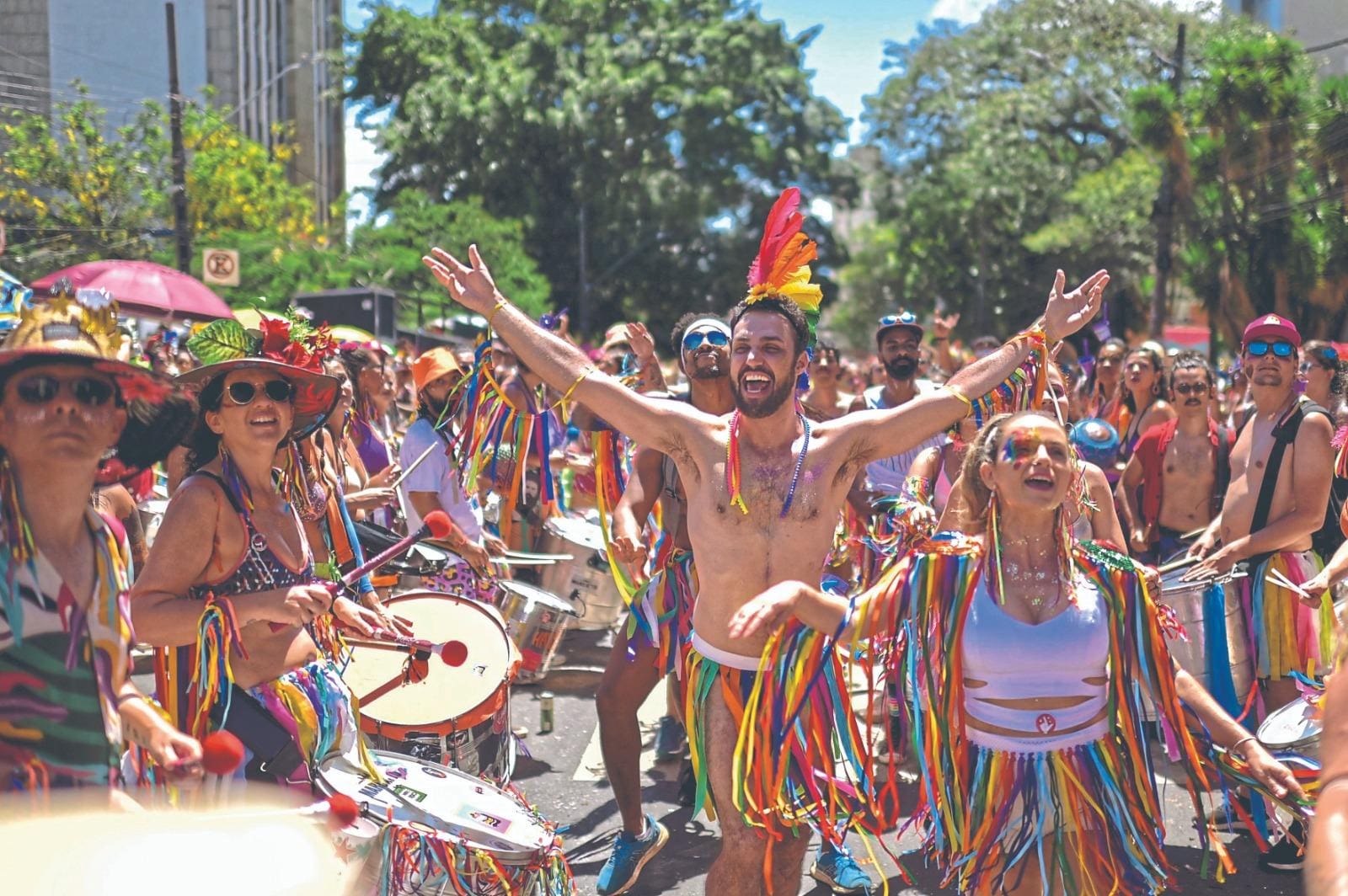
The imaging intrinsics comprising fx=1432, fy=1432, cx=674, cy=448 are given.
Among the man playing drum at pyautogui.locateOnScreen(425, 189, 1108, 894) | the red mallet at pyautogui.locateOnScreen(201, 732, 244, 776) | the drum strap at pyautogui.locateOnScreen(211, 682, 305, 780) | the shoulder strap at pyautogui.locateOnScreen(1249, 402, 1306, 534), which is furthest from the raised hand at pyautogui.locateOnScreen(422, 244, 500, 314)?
the shoulder strap at pyautogui.locateOnScreen(1249, 402, 1306, 534)

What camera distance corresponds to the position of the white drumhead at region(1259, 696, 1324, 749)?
3.95 m

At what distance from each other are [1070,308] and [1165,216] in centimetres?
2151

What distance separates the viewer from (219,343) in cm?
412

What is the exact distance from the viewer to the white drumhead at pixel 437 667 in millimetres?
4996

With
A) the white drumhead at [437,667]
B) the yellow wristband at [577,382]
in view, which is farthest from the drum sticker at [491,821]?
the yellow wristband at [577,382]

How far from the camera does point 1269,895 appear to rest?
16.9 feet

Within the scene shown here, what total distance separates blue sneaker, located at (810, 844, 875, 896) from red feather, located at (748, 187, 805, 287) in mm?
2093

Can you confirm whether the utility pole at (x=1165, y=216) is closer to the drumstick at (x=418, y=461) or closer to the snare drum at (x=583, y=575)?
the snare drum at (x=583, y=575)

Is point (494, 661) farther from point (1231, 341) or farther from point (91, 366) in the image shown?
point (1231, 341)

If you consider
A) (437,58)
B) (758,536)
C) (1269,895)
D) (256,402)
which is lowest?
(1269,895)

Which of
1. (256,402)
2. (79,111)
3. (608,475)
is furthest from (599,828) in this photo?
(79,111)

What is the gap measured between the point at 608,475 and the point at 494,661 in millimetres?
1860

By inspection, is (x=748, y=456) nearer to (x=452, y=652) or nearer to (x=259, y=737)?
(x=452, y=652)

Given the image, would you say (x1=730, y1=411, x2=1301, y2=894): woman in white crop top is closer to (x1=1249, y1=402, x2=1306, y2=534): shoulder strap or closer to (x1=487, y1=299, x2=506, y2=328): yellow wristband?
(x1=487, y1=299, x2=506, y2=328): yellow wristband
